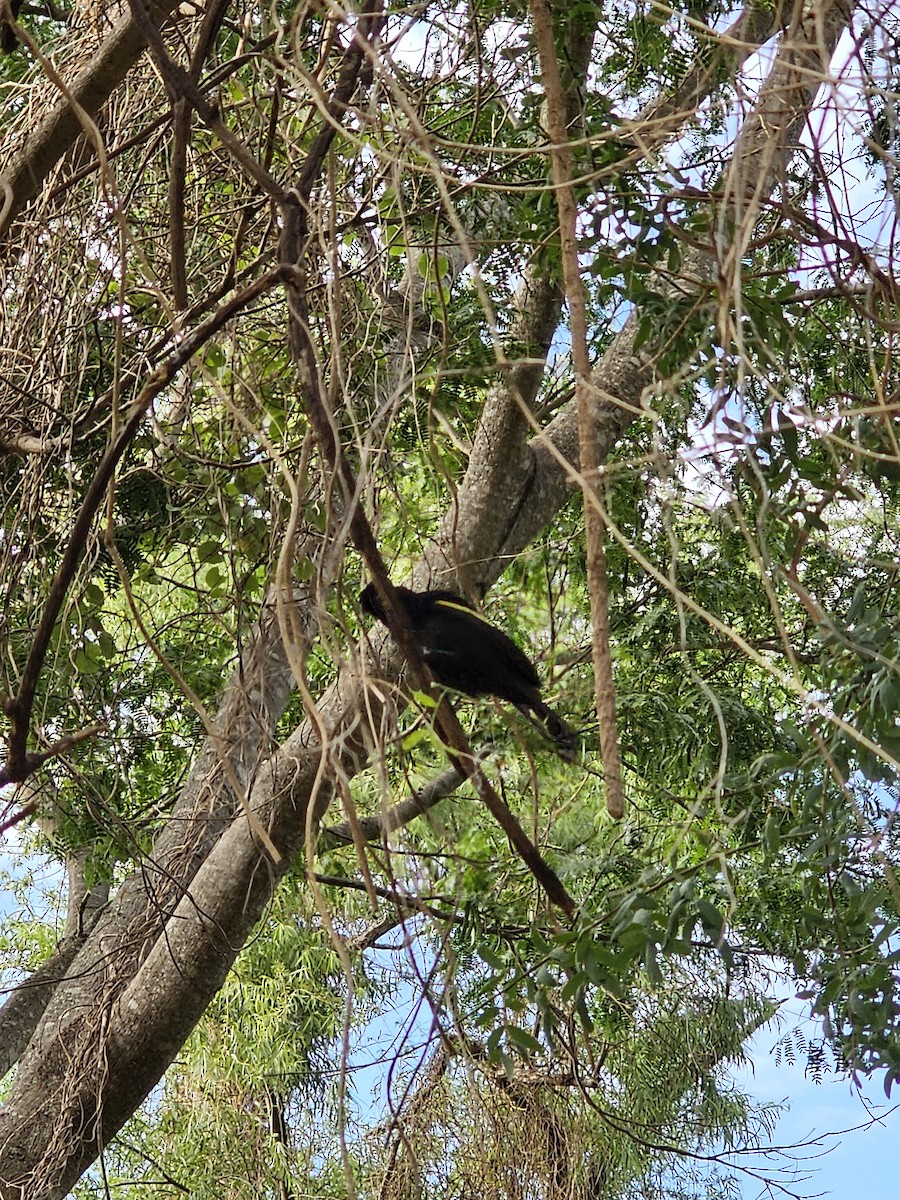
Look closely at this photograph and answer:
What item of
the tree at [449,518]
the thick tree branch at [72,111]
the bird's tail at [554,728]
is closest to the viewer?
the tree at [449,518]

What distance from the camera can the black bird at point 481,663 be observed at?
201 cm

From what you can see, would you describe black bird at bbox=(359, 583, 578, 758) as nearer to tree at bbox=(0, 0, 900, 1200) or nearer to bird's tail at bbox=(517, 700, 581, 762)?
bird's tail at bbox=(517, 700, 581, 762)

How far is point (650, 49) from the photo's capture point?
2.22 metres

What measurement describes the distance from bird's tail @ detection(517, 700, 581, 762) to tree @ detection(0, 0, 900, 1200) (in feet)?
0.65

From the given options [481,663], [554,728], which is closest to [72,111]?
[481,663]

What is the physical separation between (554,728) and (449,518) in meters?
0.65

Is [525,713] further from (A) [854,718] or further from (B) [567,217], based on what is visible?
(B) [567,217]

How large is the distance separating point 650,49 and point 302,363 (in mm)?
1444

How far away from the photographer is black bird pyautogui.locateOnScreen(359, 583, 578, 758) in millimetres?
2012

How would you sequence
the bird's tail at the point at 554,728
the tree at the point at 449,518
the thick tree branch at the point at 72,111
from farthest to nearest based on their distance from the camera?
1. the bird's tail at the point at 554,728
2. the thick tree branch at the point at 72,111
3. the tree at the point at 449,518

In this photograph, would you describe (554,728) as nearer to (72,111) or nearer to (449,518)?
(449,518)

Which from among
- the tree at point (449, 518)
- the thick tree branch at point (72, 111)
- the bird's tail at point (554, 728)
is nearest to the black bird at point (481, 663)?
the bird's tail at point (554, 728)

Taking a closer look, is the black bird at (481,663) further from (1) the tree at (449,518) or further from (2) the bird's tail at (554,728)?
(1) the tree at (449,518)

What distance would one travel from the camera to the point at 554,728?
2037 mm
